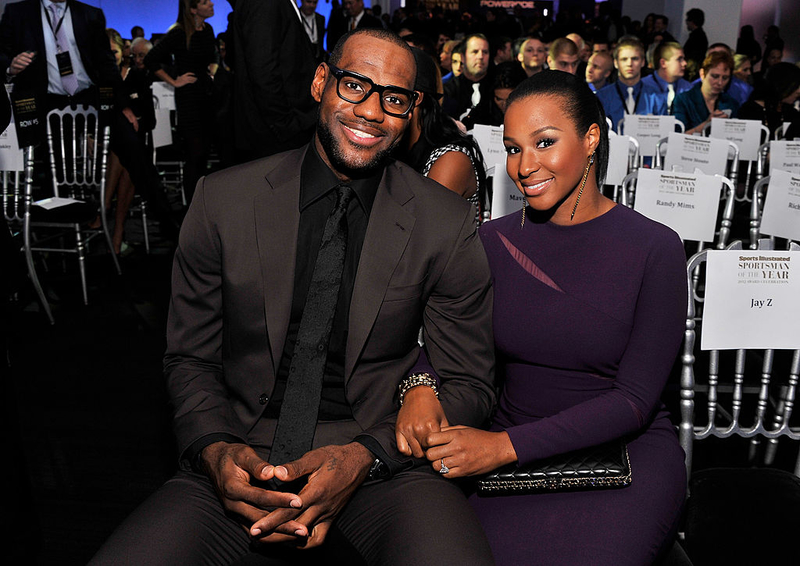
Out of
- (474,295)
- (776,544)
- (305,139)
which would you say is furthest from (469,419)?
(305,139)

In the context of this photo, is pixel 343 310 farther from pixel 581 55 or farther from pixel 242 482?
pixel 581 55

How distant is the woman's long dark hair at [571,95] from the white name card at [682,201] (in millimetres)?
1322

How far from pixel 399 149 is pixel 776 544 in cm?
191

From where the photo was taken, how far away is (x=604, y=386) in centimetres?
162

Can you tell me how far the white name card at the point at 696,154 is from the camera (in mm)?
3967

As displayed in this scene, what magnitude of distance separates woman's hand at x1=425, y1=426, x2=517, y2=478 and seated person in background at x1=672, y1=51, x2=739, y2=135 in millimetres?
4929

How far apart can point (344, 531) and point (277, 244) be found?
2.06ft

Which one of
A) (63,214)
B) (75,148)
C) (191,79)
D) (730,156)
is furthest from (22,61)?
(730,156)

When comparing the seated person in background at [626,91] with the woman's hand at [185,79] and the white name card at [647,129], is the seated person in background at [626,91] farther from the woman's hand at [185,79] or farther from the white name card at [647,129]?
the woman's hand at [185,79]

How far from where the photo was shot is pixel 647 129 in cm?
487

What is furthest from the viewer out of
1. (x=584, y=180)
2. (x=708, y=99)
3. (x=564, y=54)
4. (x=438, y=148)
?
(x=708, y=99)

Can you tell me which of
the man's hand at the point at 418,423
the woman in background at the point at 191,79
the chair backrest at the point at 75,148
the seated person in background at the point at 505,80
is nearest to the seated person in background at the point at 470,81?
the seated person in background at the point at 505,80

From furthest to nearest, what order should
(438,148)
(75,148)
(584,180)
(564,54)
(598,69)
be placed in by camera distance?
1. (598,69)
2. (564,54)
3. (75,148)
4. (438,148)
5. (584,180)

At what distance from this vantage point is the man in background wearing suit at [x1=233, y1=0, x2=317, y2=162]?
11.9ft
